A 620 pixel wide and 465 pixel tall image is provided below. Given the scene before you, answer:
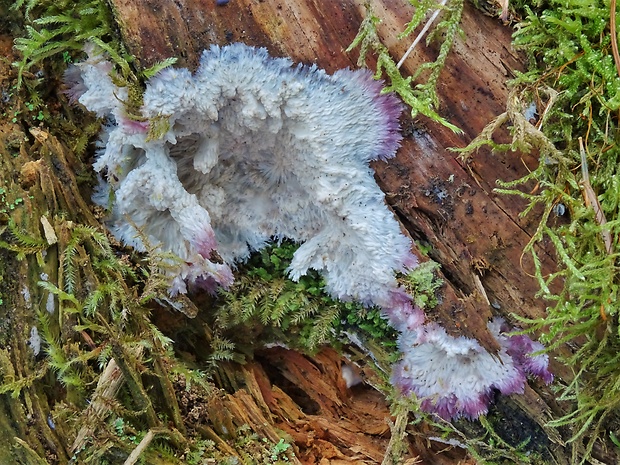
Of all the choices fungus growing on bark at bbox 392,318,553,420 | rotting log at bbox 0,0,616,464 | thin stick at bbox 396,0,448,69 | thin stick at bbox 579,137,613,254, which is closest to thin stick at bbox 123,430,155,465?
rotting log at bbox 0,0,616,464

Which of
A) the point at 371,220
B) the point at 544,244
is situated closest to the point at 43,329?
the point at 371,220

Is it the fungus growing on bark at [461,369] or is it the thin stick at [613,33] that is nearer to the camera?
the thin stick at [613,33]

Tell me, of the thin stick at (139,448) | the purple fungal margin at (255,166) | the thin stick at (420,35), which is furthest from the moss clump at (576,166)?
the thin stick at (139,448)

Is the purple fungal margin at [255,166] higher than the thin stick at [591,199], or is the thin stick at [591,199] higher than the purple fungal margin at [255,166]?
the purple fungal margin at [255,166]

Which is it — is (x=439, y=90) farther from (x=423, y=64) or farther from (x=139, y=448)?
(x=139, y=448)

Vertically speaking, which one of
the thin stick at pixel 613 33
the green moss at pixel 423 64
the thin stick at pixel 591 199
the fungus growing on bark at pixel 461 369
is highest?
the green moss at pixel 423 64

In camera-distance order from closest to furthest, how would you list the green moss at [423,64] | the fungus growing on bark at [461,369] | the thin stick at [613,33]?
1. the thin stick at [613,33]
2. the green moss at [423,64]
3. the fungus growing on bark at [461,369]

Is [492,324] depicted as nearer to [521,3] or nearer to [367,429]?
[367,429]

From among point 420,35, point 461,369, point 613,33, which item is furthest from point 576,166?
point 461,369

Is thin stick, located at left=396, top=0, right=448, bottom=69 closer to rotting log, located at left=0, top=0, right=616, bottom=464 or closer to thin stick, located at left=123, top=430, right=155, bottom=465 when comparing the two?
rotting log, located at left=0, top=0, right=616, bottom=464

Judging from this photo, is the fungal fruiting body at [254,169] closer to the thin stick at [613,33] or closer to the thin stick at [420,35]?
the thin stick at [420,35]
